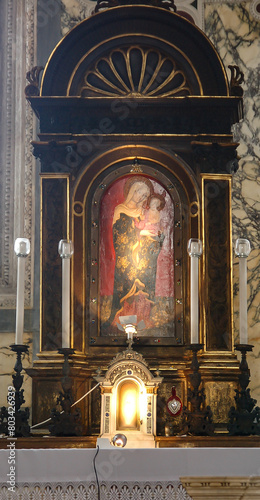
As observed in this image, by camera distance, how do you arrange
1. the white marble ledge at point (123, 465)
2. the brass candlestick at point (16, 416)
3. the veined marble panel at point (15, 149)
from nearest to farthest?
the white marble ledge at point (123, 465)
the brass candlestick at point (16, 416)
the veined marble panel at point (15, 149)

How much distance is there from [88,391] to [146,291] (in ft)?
2.69

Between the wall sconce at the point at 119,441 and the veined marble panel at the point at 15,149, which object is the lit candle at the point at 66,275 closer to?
the wall sconce at the point at 119,441

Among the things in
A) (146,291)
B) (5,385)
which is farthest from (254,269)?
(5,385)

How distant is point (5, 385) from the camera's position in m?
6.99

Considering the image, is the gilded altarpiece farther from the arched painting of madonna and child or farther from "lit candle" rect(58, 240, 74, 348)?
"lit candle" rect(58, 240, 74, 348)

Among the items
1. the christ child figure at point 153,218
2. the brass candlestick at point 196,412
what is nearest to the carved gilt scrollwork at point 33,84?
the christ child figure at point 153,218

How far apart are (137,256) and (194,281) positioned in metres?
0.66

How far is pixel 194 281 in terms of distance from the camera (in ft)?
18.9

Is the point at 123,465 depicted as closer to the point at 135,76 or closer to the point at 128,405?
the point at 128,405

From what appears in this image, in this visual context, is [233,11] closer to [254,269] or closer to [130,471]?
[254,269]

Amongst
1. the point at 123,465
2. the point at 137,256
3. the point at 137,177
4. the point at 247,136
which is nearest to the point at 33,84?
the point at 137,177

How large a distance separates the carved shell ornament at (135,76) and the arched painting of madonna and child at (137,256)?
648 mm

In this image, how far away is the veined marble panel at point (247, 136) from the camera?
6.96 m

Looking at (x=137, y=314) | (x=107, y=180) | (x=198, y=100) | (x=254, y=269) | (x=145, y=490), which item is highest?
(x=198, y=100)
